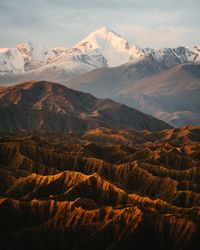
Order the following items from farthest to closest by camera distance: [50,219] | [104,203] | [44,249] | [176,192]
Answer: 1. [176,192]
2. [104,203]
3. [50,219]
4. [44,249]

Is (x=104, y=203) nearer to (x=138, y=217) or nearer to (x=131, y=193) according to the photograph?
(x=131, y=193)

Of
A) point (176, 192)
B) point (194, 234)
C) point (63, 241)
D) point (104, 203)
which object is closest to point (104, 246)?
point (63, 241)

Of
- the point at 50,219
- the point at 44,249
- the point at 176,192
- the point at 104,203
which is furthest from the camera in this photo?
the point at 176,192

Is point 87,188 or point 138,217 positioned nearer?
point 138,217

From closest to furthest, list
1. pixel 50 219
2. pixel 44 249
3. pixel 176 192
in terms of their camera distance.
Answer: pixel 44 249 < pixel 50 219 < pixel 176 192

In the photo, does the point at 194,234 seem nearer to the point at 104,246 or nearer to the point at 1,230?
the point at 104,246

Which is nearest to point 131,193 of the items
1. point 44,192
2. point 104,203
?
point 104,203

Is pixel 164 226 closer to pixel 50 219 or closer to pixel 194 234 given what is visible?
pixel 194 234

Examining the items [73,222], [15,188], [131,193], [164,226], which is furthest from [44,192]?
[164,226]

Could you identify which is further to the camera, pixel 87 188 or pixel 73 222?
pixel 87 188
